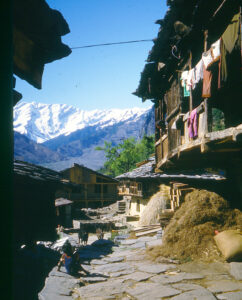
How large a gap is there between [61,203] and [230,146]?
2783 centimetres

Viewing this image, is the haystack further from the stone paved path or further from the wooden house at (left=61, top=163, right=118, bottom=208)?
the wooden house at (left=61, top=163, right=118, bottom=208)

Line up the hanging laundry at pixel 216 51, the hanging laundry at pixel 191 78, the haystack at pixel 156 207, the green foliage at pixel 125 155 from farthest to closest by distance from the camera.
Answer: the green foliage at pixel 125 155
the haystack at pixel 156 207
the hanging laundry at pixel 191 78
the hanging laundry at pixel 216 51

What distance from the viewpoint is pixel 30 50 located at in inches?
133

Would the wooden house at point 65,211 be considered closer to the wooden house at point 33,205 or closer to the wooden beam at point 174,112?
the wooden house at point 33,205

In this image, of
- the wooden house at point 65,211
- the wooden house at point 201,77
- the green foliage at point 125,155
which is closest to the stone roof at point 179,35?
the wooden house at point 201,77

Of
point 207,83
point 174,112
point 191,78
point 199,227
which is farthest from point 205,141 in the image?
point 199,227

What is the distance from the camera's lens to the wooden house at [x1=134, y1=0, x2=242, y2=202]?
6.18 metres

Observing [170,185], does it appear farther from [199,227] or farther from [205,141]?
[205,141]

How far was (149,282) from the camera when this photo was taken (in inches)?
309

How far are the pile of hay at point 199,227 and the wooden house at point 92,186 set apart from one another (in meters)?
38.0

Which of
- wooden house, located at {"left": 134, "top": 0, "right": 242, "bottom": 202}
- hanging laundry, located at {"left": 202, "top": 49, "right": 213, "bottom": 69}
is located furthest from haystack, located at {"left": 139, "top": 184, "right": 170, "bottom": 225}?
hanging laundry, located at {"left": 202, "top": 49, "right": 213, "bottom": 69}

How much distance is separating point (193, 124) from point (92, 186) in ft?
139

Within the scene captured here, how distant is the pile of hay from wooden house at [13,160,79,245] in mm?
4194

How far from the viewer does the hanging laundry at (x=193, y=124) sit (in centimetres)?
724
